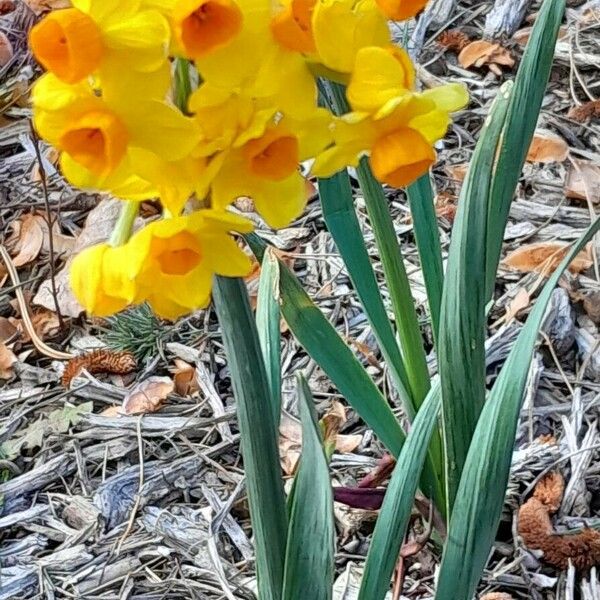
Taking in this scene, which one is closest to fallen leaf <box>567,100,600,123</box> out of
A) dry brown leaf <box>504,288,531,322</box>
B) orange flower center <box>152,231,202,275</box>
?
dry brown leaf <box>504,288,531,322</box>

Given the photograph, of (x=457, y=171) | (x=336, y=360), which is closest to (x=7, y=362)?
(x=336, y=360)

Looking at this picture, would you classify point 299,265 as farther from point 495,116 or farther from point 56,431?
point 495,116

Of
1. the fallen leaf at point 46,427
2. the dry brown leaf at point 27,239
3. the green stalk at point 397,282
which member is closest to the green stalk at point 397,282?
the green stalk at point 397,282

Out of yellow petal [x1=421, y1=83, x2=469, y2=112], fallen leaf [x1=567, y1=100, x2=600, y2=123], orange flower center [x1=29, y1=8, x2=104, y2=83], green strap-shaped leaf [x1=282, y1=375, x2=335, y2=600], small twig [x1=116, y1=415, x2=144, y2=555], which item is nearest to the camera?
orange flower center [x1=29, y1=8, x2=104, y2=83]

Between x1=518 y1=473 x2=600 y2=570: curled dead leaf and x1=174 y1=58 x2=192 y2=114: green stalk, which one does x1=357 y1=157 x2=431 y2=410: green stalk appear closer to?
x1=518 y1=473 x2=600 y2=570: curled dead leaf

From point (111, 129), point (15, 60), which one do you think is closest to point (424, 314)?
point (111, 129)

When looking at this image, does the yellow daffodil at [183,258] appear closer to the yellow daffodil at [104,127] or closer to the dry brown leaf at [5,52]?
the yellow daffodil at [104,127]

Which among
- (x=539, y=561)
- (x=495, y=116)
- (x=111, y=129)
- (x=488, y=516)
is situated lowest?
(x=539, y=561)
